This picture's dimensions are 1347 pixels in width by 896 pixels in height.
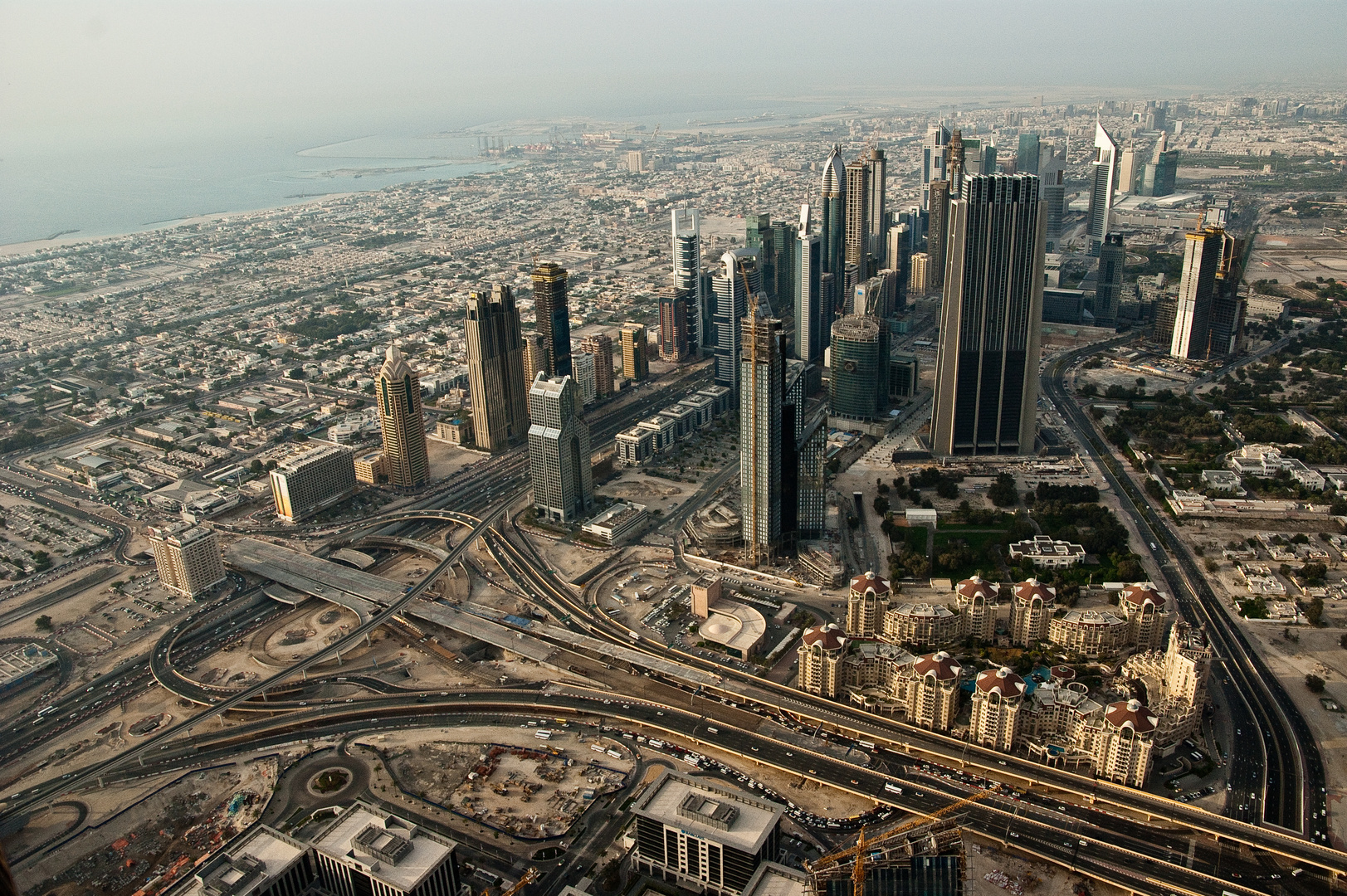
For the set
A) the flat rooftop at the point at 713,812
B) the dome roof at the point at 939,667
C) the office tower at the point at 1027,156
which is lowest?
the flat rooftop at the point at 713,812

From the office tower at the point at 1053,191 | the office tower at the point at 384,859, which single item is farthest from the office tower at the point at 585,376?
the office tower at the point at 1053,191

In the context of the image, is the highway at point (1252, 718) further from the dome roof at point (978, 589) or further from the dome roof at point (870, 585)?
the dome roof at point (870, 585)

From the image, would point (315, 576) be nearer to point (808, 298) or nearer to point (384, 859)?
point (384, 859)

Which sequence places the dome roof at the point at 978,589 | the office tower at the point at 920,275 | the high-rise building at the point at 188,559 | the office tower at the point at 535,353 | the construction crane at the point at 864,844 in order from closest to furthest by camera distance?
the construction crane at the point at 864,844 → the dome roof at the point at 978,589 → the high-rise building at the point at 188,559 → the office tower at the point at 535,353 → the office tower at the point at 920,275

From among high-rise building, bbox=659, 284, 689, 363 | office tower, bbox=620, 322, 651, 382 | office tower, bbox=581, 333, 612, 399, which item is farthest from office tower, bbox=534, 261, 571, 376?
high-rise building, bbox=659, 284, 689, 363

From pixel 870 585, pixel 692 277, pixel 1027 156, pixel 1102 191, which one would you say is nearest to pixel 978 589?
pixel 870 585

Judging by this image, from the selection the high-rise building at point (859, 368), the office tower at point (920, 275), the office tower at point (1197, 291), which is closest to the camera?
the high-rise building at point (859, 368)
